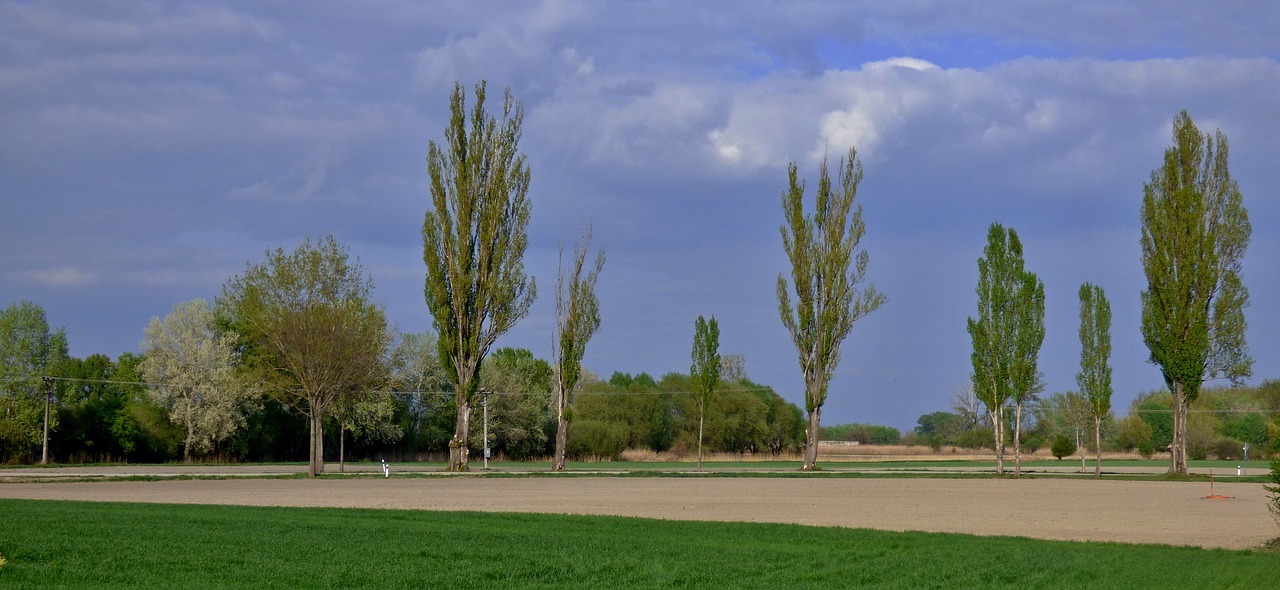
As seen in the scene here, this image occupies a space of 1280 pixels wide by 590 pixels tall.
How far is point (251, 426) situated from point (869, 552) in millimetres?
60454

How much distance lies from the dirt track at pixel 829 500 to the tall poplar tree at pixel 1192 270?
7.44 m

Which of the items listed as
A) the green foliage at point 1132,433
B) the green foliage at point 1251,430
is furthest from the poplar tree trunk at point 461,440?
the green foliage at point 1251,430

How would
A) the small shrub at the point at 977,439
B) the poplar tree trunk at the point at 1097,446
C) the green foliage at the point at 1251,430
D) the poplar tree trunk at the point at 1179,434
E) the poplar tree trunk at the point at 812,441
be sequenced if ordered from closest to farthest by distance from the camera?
the poplar tree trunk at the point at 1179,434
the poplar tree trunk at the point at 1097,446
the poplar tree trunk at the point at 812,441
the green foliage at the point at 1251,430
the small shrub at the point at 977,439

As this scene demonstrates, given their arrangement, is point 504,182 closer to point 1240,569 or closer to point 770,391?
point 1240,569

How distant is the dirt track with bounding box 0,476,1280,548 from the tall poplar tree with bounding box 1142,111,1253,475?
24.4 ft

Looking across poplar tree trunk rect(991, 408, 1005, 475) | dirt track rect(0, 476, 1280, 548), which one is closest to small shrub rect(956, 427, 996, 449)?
poplar tree trunk rect(991, 408, 1005, 475)

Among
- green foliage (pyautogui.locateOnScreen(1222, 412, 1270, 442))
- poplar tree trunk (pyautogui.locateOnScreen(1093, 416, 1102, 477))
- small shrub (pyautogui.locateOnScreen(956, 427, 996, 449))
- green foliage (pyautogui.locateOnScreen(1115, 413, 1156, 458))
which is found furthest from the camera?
small shrub (pyautogui.locateOnScreen(956, 427, 996, 449))

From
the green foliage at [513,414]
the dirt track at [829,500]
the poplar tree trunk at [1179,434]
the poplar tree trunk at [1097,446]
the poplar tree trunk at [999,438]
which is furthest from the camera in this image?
the green foliage at [513,414]

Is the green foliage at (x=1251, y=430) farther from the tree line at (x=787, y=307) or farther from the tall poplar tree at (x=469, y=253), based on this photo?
the tall poplar tree at (x=469, y=253)

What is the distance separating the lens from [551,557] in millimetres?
14391

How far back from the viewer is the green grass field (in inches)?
489

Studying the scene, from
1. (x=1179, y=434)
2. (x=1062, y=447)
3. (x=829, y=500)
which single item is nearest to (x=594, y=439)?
(x=1062, y=447)

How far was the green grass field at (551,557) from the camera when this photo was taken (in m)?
12.4

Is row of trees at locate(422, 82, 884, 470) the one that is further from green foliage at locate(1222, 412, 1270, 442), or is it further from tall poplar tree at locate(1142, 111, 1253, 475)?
green foliage at locate(1222, 412, 1270, 442)
